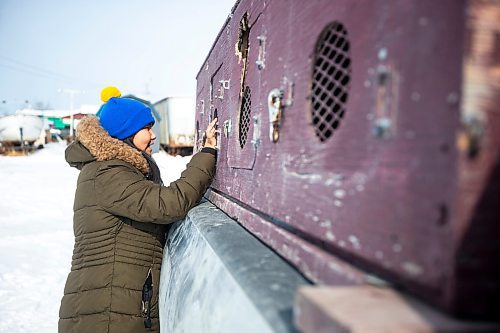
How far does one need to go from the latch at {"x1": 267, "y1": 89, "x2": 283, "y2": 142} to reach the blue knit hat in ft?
3.76

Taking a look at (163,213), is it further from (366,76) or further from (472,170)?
(472,170)

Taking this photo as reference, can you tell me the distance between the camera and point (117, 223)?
2074 millimetres

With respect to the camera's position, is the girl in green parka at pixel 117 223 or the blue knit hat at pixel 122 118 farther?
the blue knit hat at pixel 122 118

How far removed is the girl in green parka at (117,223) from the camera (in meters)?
1.96

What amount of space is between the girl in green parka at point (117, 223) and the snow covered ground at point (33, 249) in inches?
77.9

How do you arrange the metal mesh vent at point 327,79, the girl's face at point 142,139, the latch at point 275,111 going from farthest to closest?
1. the girl's face at point 142,139
2. the latch at point 275,111
3. the metal mesh vent at point 327,79

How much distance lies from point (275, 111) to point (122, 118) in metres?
1.21

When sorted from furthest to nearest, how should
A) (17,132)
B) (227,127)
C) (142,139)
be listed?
(17,132), (142,139), (227,127)

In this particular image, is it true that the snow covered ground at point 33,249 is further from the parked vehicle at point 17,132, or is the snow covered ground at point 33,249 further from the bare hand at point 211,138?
the parked vehicle at point 17,132

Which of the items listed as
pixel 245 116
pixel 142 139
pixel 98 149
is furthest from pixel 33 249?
pixel 245 116

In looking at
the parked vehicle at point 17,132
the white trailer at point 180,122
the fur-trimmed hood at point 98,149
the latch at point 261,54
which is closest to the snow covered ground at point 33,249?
the fur-trimmed hood at point 98,149

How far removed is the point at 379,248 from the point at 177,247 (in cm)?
141

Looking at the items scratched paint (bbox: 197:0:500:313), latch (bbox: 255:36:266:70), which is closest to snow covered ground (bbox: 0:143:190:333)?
latch (bbox: 255:36:266:70)

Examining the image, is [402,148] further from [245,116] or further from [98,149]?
[98,149]
